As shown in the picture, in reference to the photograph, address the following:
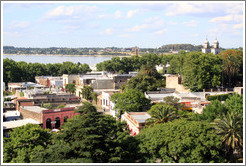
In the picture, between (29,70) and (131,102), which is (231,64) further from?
(29,70)

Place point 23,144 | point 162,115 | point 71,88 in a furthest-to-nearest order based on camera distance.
→ point 71,88 → point 162,115 → point 23,144

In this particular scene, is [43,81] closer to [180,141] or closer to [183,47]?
[180,141]

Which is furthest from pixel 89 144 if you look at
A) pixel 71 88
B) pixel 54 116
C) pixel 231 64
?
pixel 71 88

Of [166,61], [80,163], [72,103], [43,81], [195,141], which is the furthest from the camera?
[166,61]

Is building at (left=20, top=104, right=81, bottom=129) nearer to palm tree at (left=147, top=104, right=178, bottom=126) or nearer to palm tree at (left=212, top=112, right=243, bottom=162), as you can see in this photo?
palm tree at (left=147, top=104, right=178, bottom=126)

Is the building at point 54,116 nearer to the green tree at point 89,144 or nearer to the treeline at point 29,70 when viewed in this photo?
the green tree at point 89,144

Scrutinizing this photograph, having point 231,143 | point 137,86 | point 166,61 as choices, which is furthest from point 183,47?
point 231,143
